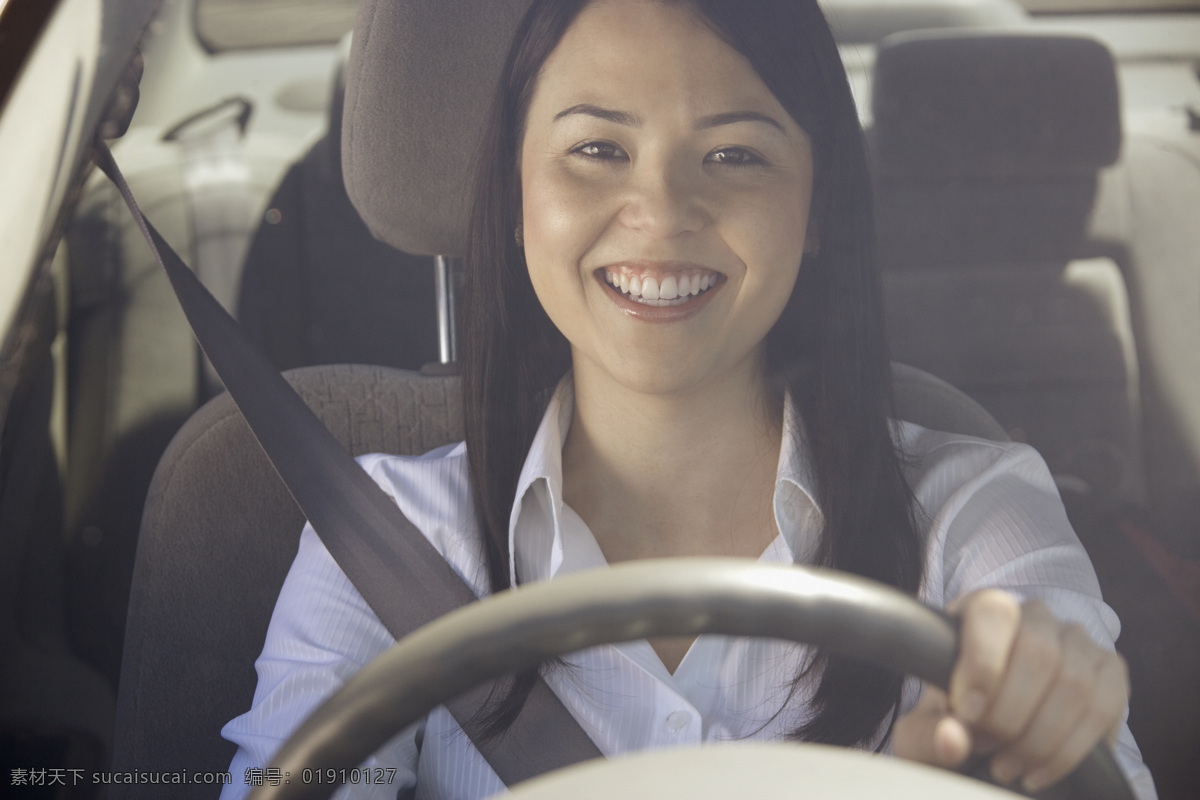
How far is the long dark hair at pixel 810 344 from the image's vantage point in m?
0.90

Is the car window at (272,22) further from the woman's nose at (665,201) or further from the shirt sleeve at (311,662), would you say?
the shirt sleeve at (311,662)

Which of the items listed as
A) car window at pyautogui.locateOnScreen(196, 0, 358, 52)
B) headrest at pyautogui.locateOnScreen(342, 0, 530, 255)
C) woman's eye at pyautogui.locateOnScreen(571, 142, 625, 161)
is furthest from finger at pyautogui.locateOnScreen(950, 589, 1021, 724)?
car window at pyautogui.locateOnScreen(196, 0, 358, 52)

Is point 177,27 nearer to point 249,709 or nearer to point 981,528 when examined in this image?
point 249,709

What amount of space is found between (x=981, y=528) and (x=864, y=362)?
202 mm

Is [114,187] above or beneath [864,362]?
above

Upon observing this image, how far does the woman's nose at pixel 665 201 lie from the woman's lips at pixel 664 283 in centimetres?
4

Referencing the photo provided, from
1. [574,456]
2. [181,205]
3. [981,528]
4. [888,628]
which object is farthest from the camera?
[181,205]

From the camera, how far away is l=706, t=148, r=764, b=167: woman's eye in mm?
867

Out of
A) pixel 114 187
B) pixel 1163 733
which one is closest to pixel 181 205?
pixel 114 187

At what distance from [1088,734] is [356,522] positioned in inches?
26.3

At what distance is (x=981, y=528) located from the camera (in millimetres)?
925

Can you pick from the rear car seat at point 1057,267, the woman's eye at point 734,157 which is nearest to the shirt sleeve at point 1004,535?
the rear car seat at point 1057,267

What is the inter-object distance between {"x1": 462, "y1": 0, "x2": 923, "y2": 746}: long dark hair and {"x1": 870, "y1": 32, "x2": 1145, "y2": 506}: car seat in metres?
0.12

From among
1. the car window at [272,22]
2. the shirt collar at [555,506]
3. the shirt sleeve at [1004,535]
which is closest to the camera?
the shirt sleeve at [1004,535]
